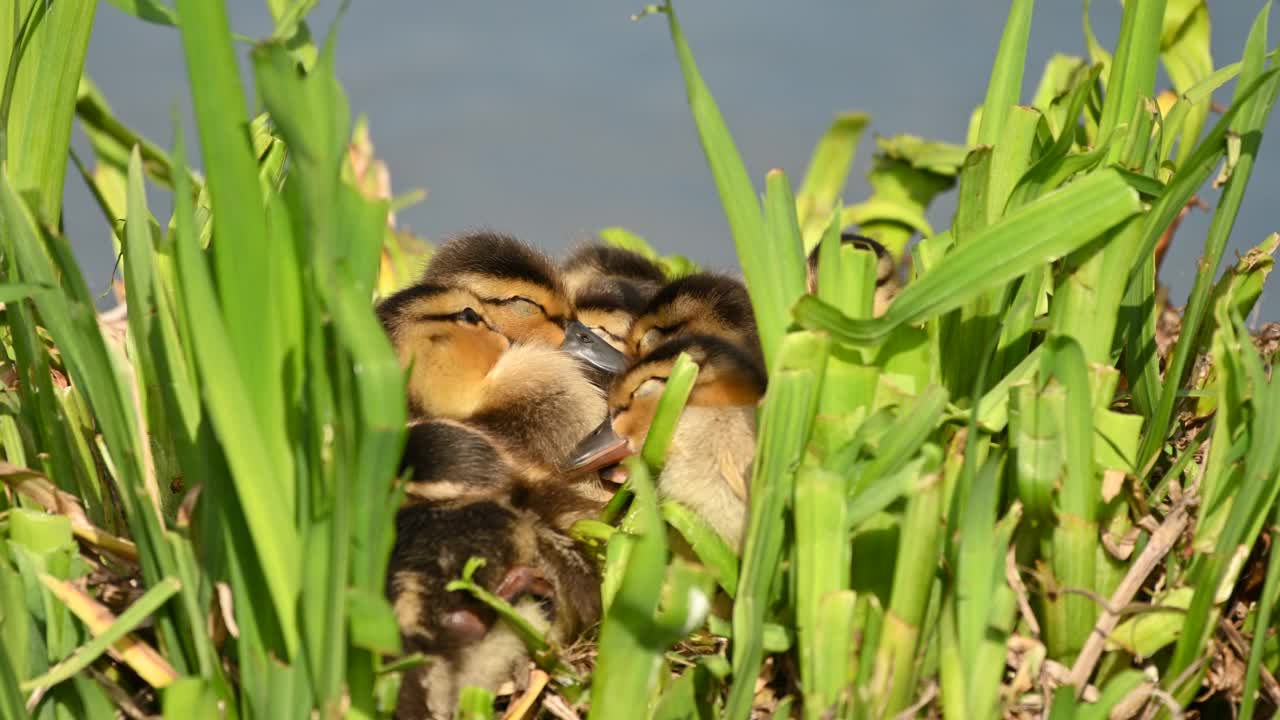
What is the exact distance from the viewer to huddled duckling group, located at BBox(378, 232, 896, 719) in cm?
146

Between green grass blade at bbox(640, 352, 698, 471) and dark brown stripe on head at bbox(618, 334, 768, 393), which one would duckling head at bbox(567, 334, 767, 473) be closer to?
dark brown stripe on head at bbox(618, 334, 768, 393)

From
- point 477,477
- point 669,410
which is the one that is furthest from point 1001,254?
point 477,477

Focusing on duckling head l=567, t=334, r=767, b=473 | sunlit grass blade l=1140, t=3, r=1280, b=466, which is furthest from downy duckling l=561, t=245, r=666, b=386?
sunlit grass blade l=1140, t=3, r=1280, b=466

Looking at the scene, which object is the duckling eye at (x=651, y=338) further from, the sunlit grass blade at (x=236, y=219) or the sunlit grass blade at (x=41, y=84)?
the sunlit grass blade at (x=236, y=219)

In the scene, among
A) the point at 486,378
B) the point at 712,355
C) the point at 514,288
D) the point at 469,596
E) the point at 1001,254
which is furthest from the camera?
the point at 514,288

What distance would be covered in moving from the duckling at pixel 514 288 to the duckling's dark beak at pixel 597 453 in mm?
487

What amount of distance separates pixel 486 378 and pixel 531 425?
0.25 m

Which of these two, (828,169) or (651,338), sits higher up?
(828,169)

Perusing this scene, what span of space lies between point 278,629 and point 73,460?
572mm

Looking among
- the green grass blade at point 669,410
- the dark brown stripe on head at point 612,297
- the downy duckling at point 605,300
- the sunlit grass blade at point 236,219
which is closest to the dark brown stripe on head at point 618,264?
the downy duckling at point 605,300

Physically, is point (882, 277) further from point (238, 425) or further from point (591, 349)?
point (238, 425)

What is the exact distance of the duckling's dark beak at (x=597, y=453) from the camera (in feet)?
6.34

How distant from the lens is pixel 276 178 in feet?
5.66

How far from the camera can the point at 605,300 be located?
2578mm
